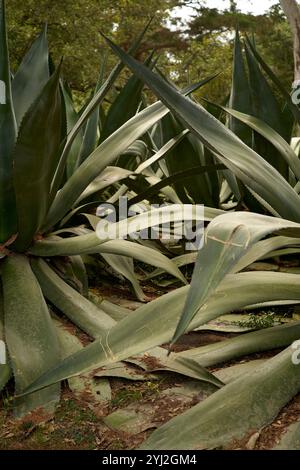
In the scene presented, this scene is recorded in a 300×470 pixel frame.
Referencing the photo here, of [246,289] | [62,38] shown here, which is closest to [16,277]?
[246,289]

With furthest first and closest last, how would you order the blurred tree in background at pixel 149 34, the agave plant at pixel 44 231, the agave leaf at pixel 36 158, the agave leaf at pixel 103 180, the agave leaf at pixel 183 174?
the blurred tree in background at pixel 149 34 → the agave leaf at pixel 103 180 → the agave leaf at pixel 183 174 → the agave leaf at pixel 36 158 → the agave plant at pixel 44 231

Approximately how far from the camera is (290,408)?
3.88 feet

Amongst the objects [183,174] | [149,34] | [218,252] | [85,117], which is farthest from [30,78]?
[149,34]

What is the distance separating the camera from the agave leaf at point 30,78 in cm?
188

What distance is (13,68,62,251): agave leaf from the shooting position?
4.93 ft

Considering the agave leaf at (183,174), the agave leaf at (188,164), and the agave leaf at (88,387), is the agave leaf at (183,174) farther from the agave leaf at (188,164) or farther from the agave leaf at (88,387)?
the agave leaf at (88,387)

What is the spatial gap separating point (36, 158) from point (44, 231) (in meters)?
0.32

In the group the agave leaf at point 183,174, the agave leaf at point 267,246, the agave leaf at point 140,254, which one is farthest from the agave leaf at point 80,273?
the agave leaf at point 267,246

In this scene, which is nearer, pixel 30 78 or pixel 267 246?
pixel 267 246

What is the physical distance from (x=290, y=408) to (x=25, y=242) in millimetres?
869

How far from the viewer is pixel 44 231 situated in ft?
6.07

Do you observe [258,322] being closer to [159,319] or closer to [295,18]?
[159,319]

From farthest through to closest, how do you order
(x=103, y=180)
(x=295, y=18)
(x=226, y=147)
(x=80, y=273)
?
(x=295, y=18) → (x=103, y=180) → (x=80, y=273) → (x=226, y=147)

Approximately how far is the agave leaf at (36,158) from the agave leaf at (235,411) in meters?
0.75
